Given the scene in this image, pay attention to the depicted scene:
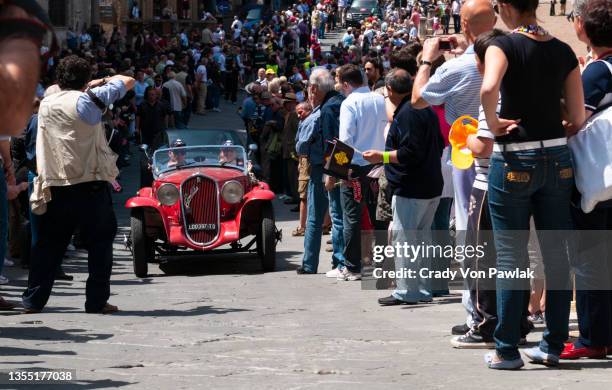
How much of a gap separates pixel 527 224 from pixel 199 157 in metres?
9.04

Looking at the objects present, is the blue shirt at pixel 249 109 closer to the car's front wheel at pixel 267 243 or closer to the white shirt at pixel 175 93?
the white shirt at pixel 175 93

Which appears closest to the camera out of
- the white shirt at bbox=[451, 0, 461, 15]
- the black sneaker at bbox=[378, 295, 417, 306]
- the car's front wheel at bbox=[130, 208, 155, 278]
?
the black sneaker at bbox=[378, 295, 417, 306]

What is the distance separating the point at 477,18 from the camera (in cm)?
763

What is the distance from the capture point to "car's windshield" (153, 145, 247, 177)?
1494 cm

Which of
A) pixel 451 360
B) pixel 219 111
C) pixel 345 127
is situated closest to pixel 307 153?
pixel 345 127

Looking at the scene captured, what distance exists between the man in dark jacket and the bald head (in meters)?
2.09

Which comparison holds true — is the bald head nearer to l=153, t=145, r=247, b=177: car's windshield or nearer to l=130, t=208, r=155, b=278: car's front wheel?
l=130, t=208, r=155, b=278: car's front wheel

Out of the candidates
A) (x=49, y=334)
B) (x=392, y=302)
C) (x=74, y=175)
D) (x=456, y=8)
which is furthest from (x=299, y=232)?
(x=456, y=8)

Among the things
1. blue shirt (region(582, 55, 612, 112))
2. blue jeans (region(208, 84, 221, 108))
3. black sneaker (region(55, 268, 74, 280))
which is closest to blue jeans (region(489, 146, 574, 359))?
blue shirt (region(582, 55, 612, 112))

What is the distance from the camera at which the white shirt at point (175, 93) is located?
103ft

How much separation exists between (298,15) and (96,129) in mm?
56137

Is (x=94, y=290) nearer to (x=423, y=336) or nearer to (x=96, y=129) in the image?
(x=96, y=129)

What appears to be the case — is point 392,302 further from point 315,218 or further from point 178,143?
point 178,143

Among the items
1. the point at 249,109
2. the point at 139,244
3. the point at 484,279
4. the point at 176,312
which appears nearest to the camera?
the point at 484,279
